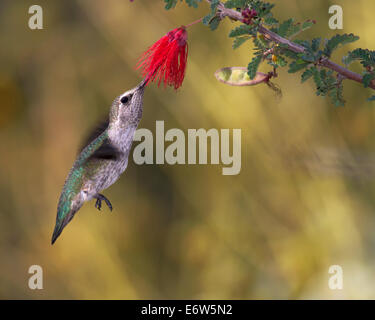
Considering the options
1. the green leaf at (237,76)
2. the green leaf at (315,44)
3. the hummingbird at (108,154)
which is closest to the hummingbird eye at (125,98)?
the hummingbird at (108,154)

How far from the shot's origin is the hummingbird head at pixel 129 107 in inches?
30.5

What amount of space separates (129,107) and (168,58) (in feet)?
0.52

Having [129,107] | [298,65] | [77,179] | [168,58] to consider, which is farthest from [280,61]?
[77,179]

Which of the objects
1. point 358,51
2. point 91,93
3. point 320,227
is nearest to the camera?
point 358,51

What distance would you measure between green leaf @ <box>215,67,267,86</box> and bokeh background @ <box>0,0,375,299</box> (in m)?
→ 1.09

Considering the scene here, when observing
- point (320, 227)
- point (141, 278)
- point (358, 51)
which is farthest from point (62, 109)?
point (358, 51)

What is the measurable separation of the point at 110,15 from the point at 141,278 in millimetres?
975

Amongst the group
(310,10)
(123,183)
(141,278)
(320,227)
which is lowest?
(141,278)

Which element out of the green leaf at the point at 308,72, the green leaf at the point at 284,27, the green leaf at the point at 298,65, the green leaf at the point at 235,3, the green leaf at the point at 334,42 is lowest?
the green leaf at the point at 308,72

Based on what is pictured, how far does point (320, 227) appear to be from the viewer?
63.5 inches

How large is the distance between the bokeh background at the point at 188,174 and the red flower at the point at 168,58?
1009 mm

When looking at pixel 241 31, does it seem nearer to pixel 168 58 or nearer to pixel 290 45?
pixel 290 45

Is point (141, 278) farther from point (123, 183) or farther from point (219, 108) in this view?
point (219, 108)

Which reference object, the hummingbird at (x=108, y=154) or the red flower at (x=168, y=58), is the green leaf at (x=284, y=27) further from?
the hummingbird at (x=108, y=154)
